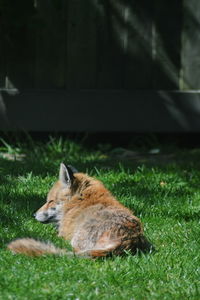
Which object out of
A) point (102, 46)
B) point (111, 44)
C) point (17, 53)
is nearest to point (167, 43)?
point (111, 44)

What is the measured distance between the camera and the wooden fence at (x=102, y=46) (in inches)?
392

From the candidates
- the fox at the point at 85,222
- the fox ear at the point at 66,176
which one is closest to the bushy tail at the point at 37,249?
the fox at the point at 85,222

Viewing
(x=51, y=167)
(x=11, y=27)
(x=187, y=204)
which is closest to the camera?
(x=187, y=204)

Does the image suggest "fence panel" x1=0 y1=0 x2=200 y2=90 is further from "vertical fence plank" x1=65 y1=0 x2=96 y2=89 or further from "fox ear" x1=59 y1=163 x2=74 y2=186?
"fox ear" x1=59 y1=163 x2=74 y2=186

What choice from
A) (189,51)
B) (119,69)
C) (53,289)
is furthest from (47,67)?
(53,289)

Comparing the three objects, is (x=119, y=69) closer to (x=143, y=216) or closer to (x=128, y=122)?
(x=128, y=122)

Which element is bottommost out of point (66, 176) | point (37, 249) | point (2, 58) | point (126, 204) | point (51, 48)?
point (126, 204)

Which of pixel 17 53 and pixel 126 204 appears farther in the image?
pixel 17 53

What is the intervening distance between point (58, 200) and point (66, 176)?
0.22 meters

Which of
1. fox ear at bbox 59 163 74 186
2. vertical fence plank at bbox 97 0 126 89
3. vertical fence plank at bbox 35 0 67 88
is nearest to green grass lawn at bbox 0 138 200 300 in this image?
Result: fox ear at bbox 59 163 74 186

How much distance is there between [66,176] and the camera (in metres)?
6.30

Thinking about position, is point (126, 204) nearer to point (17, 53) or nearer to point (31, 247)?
point (31, 247)

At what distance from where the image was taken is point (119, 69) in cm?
1021

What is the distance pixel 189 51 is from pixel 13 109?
2565 millimetres
